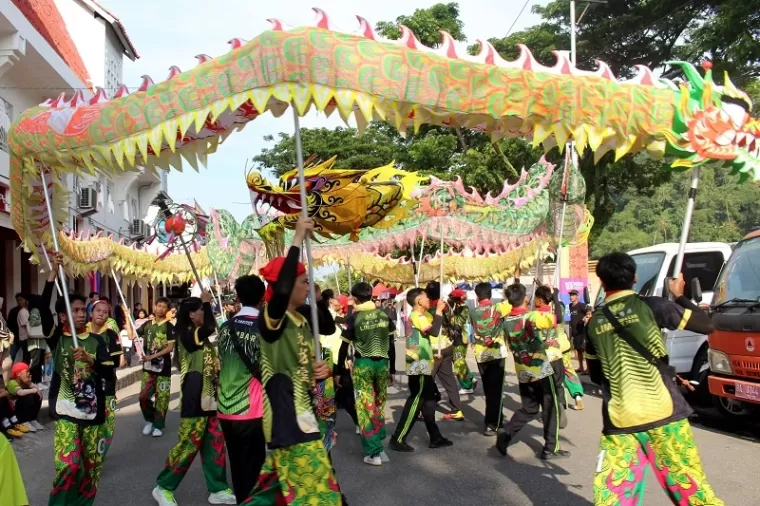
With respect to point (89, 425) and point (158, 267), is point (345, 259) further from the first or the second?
point (89, 425)

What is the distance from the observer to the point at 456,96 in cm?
438

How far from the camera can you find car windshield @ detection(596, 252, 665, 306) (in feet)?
36.7

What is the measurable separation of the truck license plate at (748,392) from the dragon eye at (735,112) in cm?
341

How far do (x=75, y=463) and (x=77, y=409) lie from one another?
0.36 metres

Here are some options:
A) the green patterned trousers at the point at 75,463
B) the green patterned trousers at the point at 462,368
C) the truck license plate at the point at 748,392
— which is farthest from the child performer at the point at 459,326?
the green patterned trousers at the point at 75,463

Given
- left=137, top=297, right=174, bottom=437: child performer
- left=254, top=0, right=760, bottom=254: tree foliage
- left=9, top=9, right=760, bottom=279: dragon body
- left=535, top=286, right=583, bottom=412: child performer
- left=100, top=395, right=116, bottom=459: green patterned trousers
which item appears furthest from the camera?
left=254, top=0, right=760, bottom=254: tree foliage

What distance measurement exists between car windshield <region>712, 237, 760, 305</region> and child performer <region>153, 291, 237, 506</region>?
522 centimetres

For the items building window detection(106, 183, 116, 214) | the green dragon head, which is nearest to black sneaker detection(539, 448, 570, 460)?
the green dragon head

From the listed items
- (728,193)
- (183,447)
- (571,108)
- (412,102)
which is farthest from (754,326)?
(728,193)

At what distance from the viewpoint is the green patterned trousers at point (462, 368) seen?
1051 cm

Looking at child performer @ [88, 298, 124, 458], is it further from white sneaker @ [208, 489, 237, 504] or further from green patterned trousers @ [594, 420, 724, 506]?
green patterned trousers @ [594, 420, 724, 506]

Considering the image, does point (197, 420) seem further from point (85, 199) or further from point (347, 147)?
point (347, 147)

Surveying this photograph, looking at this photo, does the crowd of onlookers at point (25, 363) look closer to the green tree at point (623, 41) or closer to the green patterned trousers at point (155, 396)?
the green patterned trousers at point (155, 396)

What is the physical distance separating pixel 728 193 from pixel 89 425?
180 ft
